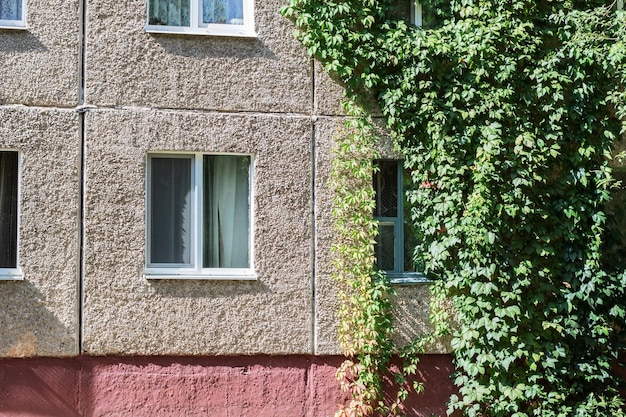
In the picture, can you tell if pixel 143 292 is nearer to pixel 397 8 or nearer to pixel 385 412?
pixel 385 412

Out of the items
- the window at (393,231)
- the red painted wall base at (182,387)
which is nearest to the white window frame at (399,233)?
the window at (393,231)

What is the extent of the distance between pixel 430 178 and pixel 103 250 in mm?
3782

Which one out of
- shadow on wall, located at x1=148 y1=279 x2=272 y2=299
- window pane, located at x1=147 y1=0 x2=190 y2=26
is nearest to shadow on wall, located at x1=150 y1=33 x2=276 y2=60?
window pane, located at x1=147 y1=0 x2=190 y2=26

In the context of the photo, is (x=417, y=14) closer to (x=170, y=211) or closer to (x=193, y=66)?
(x=193, y=66)

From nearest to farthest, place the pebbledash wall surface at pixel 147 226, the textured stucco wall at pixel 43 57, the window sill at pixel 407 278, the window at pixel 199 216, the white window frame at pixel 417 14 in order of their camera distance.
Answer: the pebbledash wall surface at pixel 147 226, the textured stucco wall at pixel 43 57, the window at pixel 199 216, the window sill at pixel 407 278, the white window frame at pixel 417 14

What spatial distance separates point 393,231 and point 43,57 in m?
4.47

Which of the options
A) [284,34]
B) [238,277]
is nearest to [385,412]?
[238,277]

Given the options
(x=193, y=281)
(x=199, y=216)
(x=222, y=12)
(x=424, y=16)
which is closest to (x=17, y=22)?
(x=222, y=12)

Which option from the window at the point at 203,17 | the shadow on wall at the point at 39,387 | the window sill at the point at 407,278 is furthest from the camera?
the window sill at the point at 407,278

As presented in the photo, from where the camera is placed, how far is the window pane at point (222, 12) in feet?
32.8

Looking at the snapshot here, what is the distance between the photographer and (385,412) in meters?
9.58

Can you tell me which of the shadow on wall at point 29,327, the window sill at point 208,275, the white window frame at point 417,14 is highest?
the white window frame at point 417,14

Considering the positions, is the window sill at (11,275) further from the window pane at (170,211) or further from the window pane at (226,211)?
the window pane at (226,211)

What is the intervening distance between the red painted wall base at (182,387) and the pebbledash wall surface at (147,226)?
16mm
